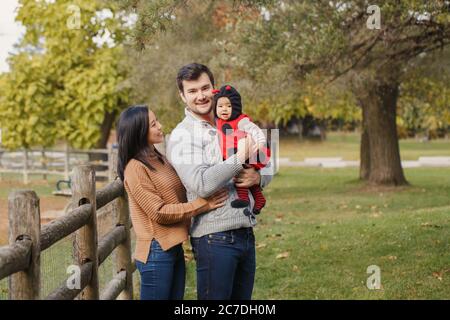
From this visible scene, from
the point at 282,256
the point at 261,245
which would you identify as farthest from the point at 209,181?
the point at 261,245

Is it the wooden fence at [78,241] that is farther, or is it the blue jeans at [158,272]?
the blue jeans at [158,272]

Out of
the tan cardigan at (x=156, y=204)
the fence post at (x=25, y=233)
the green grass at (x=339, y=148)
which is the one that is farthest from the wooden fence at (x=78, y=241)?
the green grass at (x=339, y=148)

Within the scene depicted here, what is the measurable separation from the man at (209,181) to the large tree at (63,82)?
2199 cm

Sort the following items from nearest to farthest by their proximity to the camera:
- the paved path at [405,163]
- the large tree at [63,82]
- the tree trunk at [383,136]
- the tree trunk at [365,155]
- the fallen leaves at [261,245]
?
1. the fallen leaves at [261,245]
2. the tree trunk at [383,136]
3. the tree trunk at [365,155]
4. the large tree at [63,82]
5. the paved path at [405,163]

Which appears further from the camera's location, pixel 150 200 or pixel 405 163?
pixel 405 163

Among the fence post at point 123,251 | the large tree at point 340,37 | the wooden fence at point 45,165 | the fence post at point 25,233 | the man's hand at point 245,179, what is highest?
the large tree at point 340,37

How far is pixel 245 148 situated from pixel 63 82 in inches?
951

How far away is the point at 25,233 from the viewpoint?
12.5 feet

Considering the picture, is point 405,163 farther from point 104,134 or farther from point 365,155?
point 104,134

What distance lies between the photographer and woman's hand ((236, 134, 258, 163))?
3.95 m

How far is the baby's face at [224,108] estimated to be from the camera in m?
4.13

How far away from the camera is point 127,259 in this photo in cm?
681

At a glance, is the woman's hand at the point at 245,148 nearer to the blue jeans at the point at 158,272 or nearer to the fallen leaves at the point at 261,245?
the blue jeans at the point at 158,272
